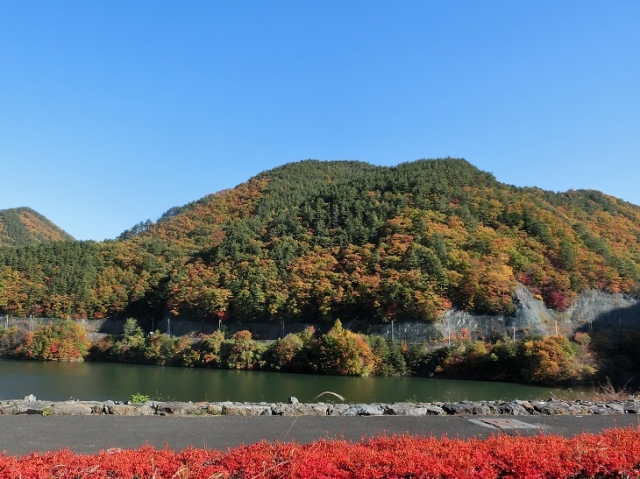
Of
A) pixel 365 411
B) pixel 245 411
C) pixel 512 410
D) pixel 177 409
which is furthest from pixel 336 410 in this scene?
pixel 512 410

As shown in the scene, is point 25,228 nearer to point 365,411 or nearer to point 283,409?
point 283,409

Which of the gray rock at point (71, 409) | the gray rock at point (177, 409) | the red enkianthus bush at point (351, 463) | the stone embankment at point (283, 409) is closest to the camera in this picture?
the red enkianthus bush at point (351, 463)

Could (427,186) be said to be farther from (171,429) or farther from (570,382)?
(171,429)

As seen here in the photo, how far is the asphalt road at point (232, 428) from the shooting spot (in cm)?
785

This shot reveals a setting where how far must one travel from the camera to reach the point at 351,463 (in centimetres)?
514

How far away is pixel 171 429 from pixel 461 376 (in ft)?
122

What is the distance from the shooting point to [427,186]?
70.9 meters

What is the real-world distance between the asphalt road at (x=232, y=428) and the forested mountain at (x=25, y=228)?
122290mm

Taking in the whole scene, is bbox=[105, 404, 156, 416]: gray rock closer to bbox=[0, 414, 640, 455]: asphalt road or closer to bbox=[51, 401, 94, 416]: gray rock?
bbox=[51, 401, 94, 416]: gray rock

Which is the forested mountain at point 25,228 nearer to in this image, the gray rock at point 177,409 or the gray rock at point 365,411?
the gray rock at point 177,409

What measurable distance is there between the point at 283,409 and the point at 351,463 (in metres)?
5.94

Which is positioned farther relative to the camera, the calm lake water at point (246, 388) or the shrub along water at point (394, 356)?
the shrub along water at point (394, 356)

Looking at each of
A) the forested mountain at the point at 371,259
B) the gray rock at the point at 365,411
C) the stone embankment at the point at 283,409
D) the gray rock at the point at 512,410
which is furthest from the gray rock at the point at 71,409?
the forested mountain at the point at 371,259

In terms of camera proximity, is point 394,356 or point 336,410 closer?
point 336,410
